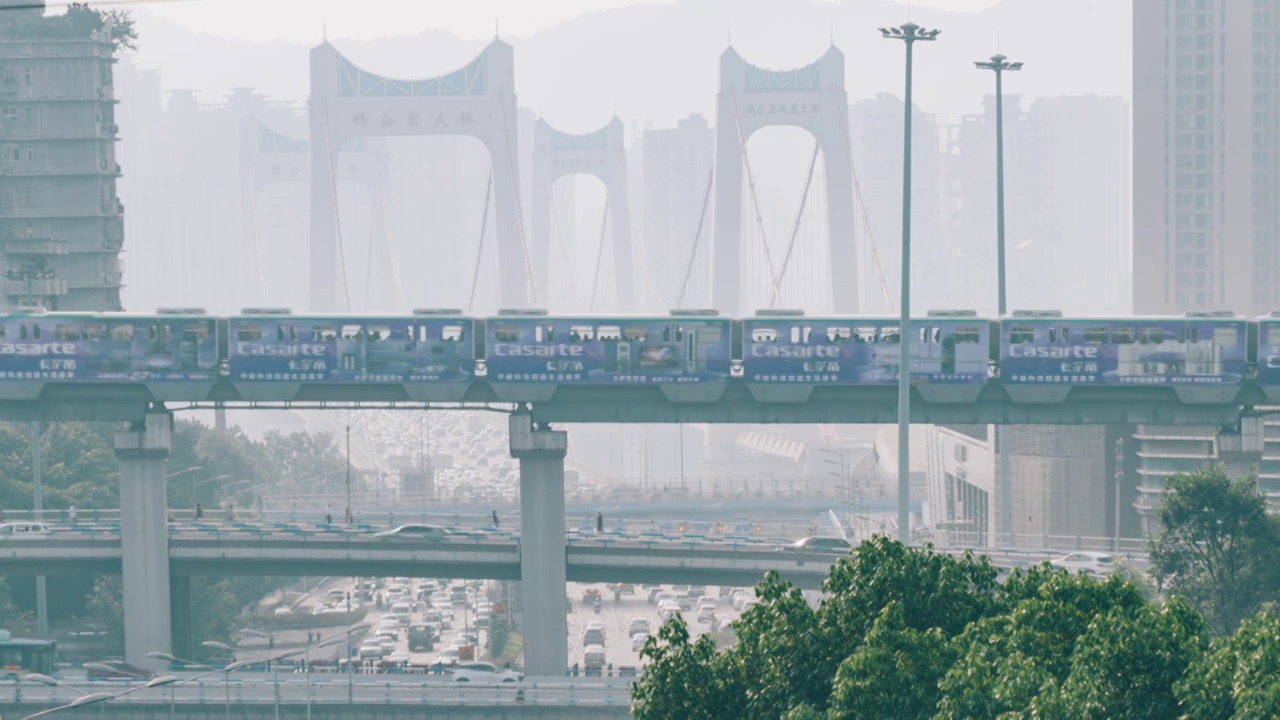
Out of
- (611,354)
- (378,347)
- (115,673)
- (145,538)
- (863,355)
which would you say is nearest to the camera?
(115,673)

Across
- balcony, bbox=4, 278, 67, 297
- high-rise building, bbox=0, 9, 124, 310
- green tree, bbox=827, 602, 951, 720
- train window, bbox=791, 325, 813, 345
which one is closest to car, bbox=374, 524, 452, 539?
train window, bbox=791, 325, 813, 345

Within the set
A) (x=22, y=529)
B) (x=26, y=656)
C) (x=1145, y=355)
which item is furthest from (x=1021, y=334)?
(x=22, y=529)

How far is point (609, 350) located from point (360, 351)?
926 centimetres

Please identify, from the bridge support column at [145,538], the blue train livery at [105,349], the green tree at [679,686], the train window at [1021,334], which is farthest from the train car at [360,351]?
the green tree at [679,686]

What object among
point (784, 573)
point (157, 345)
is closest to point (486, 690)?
point (784, 573)

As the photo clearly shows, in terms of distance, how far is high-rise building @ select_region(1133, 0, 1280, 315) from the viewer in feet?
456

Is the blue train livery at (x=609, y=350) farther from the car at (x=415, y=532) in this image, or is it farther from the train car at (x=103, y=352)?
the train car at (x=103, y=352)

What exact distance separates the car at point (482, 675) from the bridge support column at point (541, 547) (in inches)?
154

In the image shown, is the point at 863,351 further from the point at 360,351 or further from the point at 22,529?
the point at 22,529

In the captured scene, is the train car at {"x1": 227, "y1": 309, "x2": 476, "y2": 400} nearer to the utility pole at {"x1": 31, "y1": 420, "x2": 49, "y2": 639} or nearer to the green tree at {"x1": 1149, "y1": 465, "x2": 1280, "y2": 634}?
the utility pole at {"x1": 31, "y1": 420, "x2": 49, "y2": 639}

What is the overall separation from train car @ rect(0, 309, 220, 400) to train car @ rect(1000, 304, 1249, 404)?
30.0 metres

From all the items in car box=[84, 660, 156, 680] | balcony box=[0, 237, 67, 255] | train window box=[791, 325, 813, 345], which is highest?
balcony box=[0, 237, 67, 255]

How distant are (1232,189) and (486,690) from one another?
316ft

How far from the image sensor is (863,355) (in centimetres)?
7044
